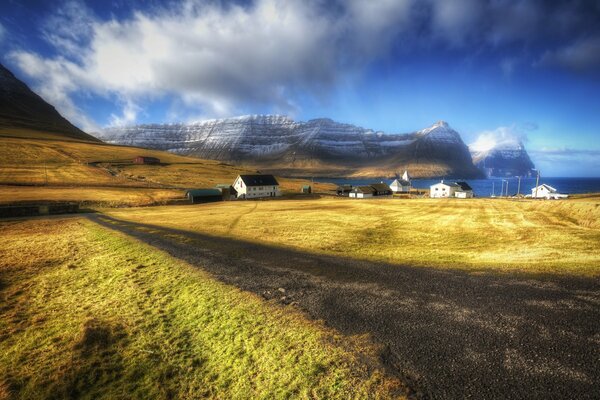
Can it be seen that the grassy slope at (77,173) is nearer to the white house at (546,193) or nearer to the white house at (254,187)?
the white house at (254,187)

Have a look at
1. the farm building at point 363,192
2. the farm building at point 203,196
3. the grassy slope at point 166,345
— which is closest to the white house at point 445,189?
the farm building at point 363,192

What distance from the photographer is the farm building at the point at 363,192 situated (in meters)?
123

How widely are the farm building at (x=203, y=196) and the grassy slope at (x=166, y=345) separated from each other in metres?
66.7

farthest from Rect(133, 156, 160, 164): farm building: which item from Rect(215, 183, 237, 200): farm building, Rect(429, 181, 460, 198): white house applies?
Rect(429, 181, 460, 198): white house

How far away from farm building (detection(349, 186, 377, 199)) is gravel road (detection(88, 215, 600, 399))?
10532 centimetres

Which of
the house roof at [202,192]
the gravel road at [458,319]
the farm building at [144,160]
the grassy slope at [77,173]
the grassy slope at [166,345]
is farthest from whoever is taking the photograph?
the farm building at [144,160]

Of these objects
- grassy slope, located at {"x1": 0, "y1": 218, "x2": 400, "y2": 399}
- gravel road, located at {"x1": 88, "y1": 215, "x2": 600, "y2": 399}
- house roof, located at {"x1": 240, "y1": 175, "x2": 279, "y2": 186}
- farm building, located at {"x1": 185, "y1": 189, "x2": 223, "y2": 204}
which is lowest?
grassy slope, located at {"x1": 0, "y1": 218, "x2": 400, "y2": 399}

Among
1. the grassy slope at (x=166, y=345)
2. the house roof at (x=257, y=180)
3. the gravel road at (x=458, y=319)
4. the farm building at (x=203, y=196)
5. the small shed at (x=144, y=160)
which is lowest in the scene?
the grassy slope at (x=166, y=345)

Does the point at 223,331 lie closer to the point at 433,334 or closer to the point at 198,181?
the point at 433,334

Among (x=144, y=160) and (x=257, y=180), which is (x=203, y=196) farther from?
(x=144, y=160)

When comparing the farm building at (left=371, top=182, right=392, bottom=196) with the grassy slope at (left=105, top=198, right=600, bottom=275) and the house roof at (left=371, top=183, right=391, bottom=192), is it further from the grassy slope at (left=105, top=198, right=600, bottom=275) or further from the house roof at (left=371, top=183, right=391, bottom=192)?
the grassy slope at (left=105, top=198, right=600, bottom=275)

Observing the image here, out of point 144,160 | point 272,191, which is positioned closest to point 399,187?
point 272,191

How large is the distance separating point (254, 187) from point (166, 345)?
307 feet

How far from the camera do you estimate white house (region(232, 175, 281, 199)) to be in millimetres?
102438
